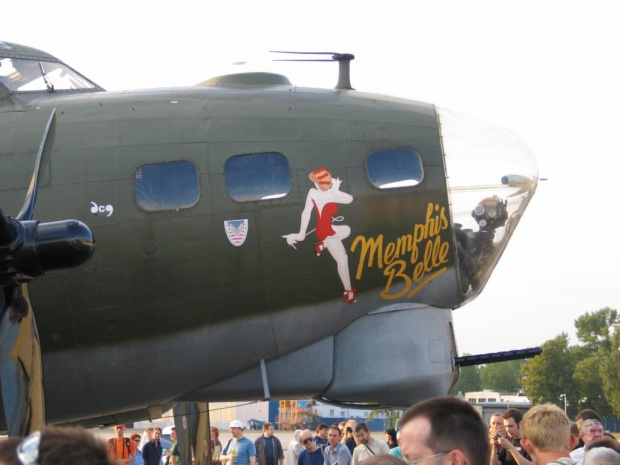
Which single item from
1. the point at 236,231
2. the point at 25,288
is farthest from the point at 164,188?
the point at 25,288

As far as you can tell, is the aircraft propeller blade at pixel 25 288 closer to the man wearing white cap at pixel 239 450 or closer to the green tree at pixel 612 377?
the man wearing white cap at pixel 239 450

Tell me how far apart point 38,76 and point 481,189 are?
5.03 metres

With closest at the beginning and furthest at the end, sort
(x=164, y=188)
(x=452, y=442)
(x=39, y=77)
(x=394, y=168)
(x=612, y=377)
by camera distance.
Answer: (x=452, y=442)
(x=164, y=188)
(x=394, y=168)
(x=39, y=77)
(x=612, y=377)

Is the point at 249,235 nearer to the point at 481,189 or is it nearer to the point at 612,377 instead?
the point at 481,189

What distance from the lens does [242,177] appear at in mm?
9719

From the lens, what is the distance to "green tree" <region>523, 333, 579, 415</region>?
10350cm

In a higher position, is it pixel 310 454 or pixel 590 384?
pixel 310 454

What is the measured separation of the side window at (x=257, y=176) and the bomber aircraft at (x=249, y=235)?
2cm

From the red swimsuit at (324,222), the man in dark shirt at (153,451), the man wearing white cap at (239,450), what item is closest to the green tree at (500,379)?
the man in dark shirt at (153,451)

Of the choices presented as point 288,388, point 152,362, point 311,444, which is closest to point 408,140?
point 288,388

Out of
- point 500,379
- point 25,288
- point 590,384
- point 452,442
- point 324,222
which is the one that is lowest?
point 500,379

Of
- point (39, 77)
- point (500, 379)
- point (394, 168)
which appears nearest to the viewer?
point (394, 168)

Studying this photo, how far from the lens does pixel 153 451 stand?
17.5m

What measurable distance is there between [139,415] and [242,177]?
324cm
